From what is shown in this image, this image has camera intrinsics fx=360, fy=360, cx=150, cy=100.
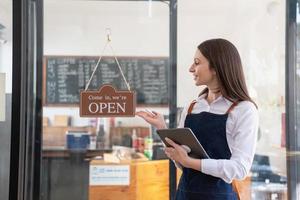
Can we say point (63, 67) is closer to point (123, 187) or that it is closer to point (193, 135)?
point (123, 187)

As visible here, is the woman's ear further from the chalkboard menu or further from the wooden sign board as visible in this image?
the chalkboard menu

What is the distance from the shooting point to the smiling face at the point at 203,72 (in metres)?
1.39

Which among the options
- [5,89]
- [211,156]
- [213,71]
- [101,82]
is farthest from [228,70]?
[5,89]

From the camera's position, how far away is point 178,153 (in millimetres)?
1374

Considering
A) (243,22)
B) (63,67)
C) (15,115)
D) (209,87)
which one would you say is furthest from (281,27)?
(15,115)

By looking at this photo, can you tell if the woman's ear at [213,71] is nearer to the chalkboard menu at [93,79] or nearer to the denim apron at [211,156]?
the denim apron at [211,156]

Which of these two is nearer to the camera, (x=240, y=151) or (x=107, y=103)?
(x=240, y=151)

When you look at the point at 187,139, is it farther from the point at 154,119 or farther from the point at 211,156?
the point at 154,119

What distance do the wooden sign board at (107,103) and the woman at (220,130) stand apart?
0.71 meters

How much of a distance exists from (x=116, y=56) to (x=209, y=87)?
1.11 m

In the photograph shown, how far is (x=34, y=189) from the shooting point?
2242mm

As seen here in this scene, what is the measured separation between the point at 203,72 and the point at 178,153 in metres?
0.33

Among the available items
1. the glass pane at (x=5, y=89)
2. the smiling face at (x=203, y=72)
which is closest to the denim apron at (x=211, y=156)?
the smiling face at (x=203, y=72)

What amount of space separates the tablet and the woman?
0.03m
